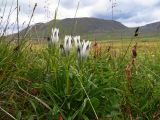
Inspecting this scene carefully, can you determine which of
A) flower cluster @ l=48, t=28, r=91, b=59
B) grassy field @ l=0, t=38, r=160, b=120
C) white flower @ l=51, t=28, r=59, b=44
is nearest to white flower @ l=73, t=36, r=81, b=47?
flower cluster @ l=48, t=28, r=91, b=59

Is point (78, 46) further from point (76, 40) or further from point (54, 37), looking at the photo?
point (54, 37)

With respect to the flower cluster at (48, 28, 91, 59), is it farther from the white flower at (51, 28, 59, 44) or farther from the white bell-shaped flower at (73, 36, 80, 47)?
the white flower at (51, 28, 59, 44)

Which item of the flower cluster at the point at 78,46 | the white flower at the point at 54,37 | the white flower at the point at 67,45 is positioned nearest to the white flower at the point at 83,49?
the flower cluster at the point at 78,46

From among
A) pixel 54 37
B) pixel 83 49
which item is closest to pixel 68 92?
pixel 83 49

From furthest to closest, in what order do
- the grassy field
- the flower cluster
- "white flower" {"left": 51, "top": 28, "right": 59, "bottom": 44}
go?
"white flower" {"left": 51, "top": 28, "right": 59, "bottom": 44}, the flower cluster, the grassy field

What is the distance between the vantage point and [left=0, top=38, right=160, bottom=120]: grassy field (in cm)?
505

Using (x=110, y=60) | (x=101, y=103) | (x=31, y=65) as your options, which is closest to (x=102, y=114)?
(x=101, y=103)

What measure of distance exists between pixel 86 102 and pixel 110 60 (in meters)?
2.11

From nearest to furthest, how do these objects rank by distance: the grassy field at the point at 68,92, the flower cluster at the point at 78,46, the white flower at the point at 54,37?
the grassy field at the point at 68,92, the flower cluster at the point at 78,46, the white flower at the point at 54,37

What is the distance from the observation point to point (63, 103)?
16.4 feet

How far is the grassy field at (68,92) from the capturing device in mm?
5047

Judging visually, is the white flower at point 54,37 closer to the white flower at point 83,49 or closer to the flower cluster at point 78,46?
the flower cluster at point 78,46

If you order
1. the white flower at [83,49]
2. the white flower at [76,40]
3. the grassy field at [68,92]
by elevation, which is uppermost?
the white flower at [76,40]

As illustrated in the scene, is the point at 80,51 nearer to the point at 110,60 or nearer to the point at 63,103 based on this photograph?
the point at 63,103
